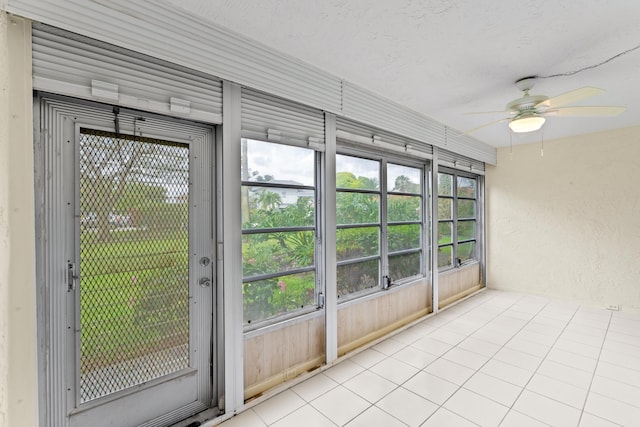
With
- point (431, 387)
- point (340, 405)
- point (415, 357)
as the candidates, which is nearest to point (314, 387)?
point (340, 405)

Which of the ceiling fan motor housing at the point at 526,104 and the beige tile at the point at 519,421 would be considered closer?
the beige tile at the point at 519,421

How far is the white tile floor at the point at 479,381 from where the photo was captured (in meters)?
2.10

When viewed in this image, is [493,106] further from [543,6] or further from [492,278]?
[492,278]

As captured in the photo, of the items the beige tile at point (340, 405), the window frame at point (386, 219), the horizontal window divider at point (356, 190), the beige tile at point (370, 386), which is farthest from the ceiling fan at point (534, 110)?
the beige tile at point (340, 405)

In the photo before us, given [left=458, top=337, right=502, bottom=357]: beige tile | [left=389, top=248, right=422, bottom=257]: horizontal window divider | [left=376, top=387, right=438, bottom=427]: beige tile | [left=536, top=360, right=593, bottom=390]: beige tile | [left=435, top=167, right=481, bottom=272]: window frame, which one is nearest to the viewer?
[left=376, top=387, right=438, bottom=427]: beige tile

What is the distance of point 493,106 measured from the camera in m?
3.36

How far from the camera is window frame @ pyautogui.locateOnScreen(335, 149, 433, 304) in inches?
130

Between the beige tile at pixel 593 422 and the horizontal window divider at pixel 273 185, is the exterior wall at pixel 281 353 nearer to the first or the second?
the horizontal window divider at pixel 273 185

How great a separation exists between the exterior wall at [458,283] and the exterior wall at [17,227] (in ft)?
14.9

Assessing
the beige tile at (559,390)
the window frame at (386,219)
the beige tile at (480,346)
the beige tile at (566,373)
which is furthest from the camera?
the window frame at (386,219)

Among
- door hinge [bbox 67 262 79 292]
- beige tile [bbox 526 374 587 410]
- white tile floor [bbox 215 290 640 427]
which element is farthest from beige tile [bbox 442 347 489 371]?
door hinge [bbox 67 262 79 292]

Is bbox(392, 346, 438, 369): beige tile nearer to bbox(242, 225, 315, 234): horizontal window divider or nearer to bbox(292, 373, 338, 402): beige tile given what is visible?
bbox(292, 373, 338, 402): beige tile

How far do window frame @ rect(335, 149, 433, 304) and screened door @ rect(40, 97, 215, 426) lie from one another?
1489mm

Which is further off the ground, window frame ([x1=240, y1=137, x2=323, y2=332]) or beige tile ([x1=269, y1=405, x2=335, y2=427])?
window frame ([x1=240, y1=137, x2=323, y2=332])
